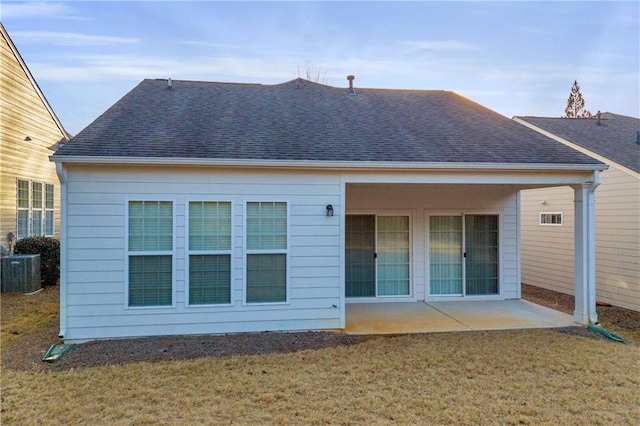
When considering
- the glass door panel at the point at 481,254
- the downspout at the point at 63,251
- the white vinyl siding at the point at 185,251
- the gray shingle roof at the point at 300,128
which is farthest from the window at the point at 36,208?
the glass door panel at the point at 481,254

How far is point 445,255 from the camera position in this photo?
8562mm

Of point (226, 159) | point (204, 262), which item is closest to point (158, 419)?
point (204, 262)

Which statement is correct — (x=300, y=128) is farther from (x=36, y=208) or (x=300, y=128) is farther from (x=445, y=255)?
(x=36, y=208)

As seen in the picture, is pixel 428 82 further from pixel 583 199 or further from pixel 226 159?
pixel 226 159

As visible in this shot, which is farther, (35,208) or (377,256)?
(35,208)

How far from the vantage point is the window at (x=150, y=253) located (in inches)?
223

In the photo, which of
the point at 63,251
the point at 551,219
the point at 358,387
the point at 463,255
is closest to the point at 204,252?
the point at 63,251

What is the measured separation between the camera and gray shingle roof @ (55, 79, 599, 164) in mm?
5949

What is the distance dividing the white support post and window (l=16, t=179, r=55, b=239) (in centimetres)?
1336

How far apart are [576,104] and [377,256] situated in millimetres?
30182

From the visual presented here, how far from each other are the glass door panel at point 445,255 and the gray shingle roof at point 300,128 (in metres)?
2.12

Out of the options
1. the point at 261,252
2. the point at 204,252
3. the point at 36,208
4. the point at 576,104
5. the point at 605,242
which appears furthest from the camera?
the point at 576,104

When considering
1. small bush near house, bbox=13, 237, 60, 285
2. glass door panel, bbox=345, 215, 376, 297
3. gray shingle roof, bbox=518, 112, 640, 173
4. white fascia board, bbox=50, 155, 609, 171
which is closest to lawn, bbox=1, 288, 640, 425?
white fascia board, bbox=50, 155, 609, 171

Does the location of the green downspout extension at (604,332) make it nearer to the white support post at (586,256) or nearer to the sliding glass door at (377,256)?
the white support post at (586,256)
